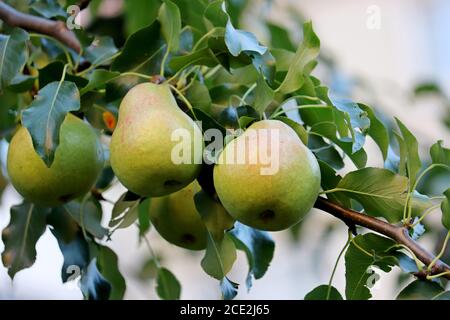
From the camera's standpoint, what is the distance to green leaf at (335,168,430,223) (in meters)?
0.75

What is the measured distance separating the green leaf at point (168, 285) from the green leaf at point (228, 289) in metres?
0.25

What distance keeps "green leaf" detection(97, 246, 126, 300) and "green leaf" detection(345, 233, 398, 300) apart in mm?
360

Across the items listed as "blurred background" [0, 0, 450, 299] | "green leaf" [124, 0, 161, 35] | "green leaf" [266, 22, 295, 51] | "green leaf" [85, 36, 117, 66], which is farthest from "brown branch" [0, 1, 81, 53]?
"blurred background" [0, 0, 450, 299]

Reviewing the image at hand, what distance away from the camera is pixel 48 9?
3.25 feet

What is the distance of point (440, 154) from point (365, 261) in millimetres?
138

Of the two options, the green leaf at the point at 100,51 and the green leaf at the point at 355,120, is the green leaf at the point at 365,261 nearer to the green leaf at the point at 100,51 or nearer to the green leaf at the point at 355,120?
the green leaf at the point at 355,120

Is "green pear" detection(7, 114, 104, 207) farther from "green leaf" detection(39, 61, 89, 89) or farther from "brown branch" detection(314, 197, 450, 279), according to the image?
"brown branch" detection(314, 197, 450, 279)

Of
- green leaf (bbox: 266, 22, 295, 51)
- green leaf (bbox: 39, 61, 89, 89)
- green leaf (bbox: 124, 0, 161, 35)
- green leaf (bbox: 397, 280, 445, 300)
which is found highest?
green leaf (bbox: 397, 280, 445, 300)

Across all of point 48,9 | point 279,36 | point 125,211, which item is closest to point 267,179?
point 125,211

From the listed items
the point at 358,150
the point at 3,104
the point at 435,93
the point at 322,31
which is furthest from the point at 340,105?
the point at 322,31

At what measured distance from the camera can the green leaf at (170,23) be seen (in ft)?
2.65

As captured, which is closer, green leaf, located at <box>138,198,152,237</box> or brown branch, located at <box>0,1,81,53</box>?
brown branch, located at <box>0,1,81,53</box>

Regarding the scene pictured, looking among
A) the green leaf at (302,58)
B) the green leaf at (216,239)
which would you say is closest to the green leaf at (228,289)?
the green leaf at (216,239)
